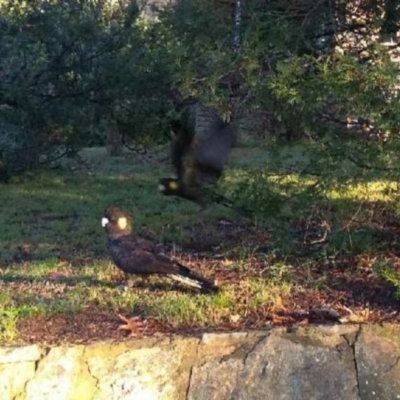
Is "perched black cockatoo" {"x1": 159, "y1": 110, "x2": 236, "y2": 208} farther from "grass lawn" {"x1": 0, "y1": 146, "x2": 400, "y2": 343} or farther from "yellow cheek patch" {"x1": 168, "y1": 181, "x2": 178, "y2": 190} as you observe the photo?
"grass lawn" {"x1": 0, "y1": 146, "x2": 400, "y2": 343}

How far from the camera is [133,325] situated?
5023mm

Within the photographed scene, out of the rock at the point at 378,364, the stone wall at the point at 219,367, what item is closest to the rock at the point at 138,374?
the stone wall at the point at 219,367

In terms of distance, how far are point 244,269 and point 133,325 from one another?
5.54ft

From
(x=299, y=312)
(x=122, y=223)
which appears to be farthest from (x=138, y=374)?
(x=122, y=223)

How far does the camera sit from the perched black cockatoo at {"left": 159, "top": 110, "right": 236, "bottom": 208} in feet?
26.6

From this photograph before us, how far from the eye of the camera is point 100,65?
44.5ft

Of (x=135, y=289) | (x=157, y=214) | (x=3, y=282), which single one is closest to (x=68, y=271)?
(x=3, y=282)

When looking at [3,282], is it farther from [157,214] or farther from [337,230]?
[157,214]

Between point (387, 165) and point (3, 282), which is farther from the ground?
point (387, 165)

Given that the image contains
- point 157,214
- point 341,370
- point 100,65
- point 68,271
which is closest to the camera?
point 341,370

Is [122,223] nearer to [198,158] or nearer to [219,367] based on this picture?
[219,367]

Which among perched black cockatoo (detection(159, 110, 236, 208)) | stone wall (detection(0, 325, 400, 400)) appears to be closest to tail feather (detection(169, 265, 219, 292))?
stone wall (detection(0, 325, 400, 400))

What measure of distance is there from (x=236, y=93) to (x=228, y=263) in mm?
1380

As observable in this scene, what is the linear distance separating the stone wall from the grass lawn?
8.4 inches
